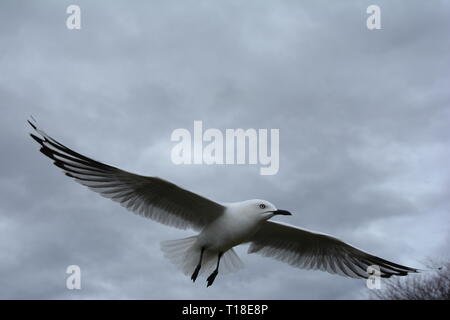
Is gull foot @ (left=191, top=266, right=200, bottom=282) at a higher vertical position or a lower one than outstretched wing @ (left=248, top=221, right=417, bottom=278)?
lower

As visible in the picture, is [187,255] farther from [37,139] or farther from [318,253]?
[37,139]

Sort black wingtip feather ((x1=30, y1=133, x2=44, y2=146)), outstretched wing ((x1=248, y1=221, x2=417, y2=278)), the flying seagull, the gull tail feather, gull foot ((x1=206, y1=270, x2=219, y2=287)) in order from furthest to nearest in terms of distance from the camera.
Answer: outstretched wing ((x1=248, y1=221, x2=417, y2=278))
the gull tail feather
gull foot ((x1=206, y1=270, x2=219, y2=287))
the flying seagull
black wingtip feather ((x1=30, y1=133, x2=44, y2=146))

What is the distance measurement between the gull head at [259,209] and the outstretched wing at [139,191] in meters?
0.28

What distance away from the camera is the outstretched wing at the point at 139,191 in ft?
21.8

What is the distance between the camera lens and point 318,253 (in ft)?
26.8

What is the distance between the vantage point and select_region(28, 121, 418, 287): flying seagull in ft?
22.2

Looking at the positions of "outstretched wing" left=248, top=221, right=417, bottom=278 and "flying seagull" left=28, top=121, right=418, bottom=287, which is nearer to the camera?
"flying seagull" left=28, top=121, right=418, bottom=287

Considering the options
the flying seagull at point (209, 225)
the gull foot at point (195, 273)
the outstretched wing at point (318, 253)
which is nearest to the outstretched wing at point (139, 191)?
the flying seagull at point (209, 225)

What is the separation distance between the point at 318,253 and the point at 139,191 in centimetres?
263

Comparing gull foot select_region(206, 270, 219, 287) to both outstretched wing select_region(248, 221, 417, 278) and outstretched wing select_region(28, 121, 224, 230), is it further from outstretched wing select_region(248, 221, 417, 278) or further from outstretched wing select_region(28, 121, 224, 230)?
outstretched wing select_region(248, 221, 417, 278)

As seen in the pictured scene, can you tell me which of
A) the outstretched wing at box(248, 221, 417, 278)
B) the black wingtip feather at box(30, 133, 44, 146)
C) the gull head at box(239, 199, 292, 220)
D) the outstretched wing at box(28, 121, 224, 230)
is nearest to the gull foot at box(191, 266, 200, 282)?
the outstretched wing at box(28, 121, 224, 230)

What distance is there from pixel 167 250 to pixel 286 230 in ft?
5.01
